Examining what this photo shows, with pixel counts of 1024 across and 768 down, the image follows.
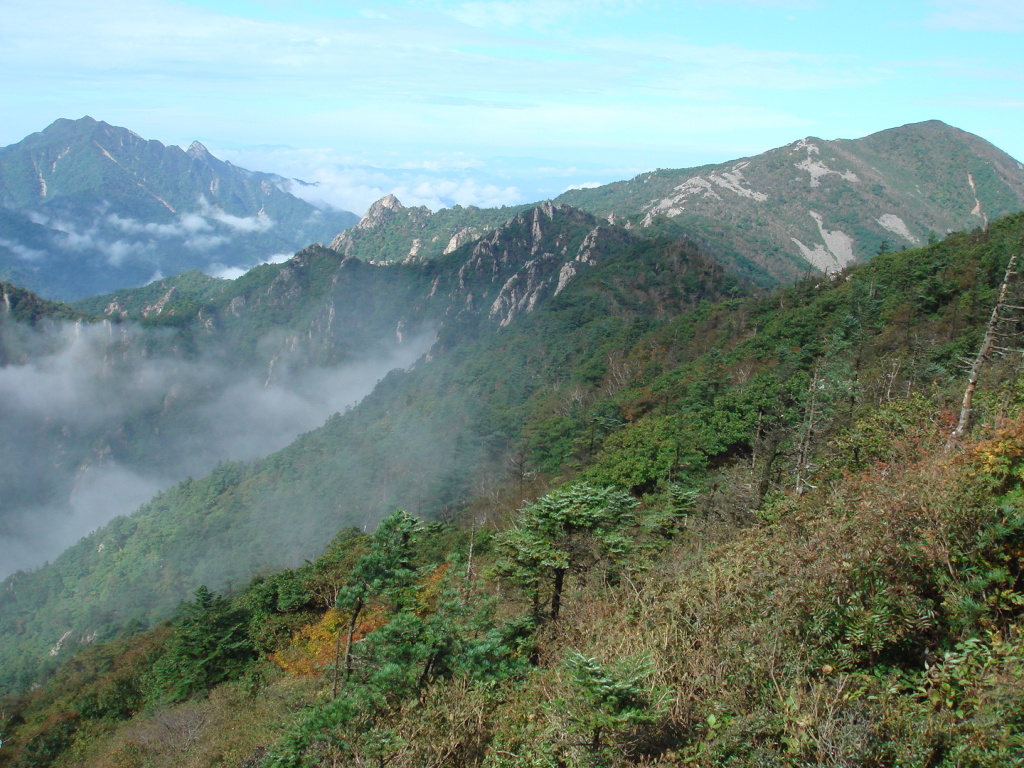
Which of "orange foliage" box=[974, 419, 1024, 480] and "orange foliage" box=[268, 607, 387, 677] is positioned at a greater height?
"orange foliage" box=[974, 419, 1024, 480]

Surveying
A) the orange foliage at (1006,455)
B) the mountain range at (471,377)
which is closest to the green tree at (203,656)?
the mountain range at (471,377)

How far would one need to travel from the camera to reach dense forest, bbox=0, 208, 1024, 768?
357 inches

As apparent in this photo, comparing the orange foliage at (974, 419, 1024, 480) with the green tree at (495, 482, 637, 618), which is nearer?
the orange foliage at (974, 419, 1024, 480)

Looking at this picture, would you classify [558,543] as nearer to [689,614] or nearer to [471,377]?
[689,614]

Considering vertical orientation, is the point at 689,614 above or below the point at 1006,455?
below

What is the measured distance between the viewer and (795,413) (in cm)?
3259

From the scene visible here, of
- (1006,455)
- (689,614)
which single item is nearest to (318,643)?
(689,614)

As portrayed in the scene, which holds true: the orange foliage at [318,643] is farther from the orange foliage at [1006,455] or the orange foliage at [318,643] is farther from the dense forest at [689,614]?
the orange foliage at [1006,455]

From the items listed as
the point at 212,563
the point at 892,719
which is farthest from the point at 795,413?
the point at 212,563

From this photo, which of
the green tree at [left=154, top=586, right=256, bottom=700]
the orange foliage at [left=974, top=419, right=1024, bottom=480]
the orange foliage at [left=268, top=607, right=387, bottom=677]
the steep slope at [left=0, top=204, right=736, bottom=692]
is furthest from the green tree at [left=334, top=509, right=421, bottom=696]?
the steep slope at [left=0, top=204, right=736, bottom=692]

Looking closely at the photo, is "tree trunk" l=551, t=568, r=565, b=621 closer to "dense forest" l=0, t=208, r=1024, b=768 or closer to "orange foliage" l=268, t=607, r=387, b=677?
"dense forest" l=0, t=208, r=1024, b=768

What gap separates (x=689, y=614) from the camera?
Answer: 1215 centimetres

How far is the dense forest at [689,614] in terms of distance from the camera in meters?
9.07

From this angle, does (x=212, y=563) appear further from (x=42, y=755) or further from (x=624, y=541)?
(x=624, y=541)
